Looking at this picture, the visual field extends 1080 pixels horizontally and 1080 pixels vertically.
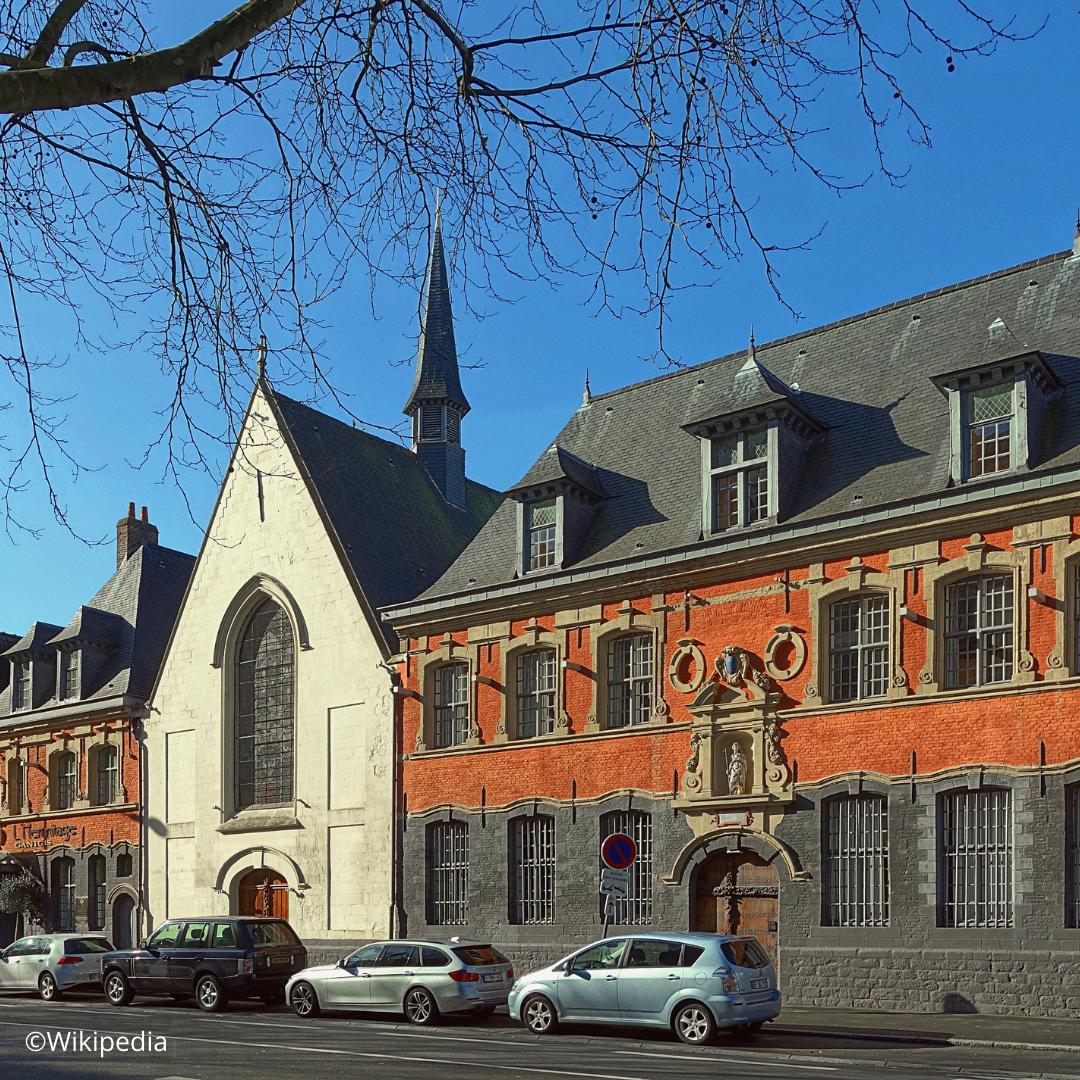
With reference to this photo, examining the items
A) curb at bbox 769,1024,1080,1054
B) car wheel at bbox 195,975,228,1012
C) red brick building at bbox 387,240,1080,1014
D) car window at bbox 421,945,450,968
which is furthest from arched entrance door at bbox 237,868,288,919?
curb at bbox 769,1024,1080,1054

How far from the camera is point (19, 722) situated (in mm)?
42688

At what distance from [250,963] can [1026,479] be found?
15.5m

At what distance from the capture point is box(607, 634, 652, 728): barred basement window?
1120 inches

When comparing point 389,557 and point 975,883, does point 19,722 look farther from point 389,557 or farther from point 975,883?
point 975,883

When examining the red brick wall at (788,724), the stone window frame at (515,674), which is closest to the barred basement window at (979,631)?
the red brick wall at (788,724)

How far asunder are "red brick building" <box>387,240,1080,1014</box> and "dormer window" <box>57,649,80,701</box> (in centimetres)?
1390

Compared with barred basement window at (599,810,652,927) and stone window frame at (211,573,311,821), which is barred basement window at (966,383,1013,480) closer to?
barred basement window at (599,810,652,927)

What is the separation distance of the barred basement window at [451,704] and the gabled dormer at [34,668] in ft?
54.1

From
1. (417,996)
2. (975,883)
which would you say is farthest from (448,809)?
(975,883)

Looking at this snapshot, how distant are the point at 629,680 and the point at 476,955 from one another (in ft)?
25.0

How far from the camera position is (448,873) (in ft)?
102

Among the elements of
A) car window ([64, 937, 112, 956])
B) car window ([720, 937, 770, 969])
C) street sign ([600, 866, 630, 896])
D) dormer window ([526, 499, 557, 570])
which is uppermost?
dormer window ([526, 499, 557, 570])

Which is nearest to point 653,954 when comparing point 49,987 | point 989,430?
point 989,430

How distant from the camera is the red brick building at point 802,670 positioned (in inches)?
917
